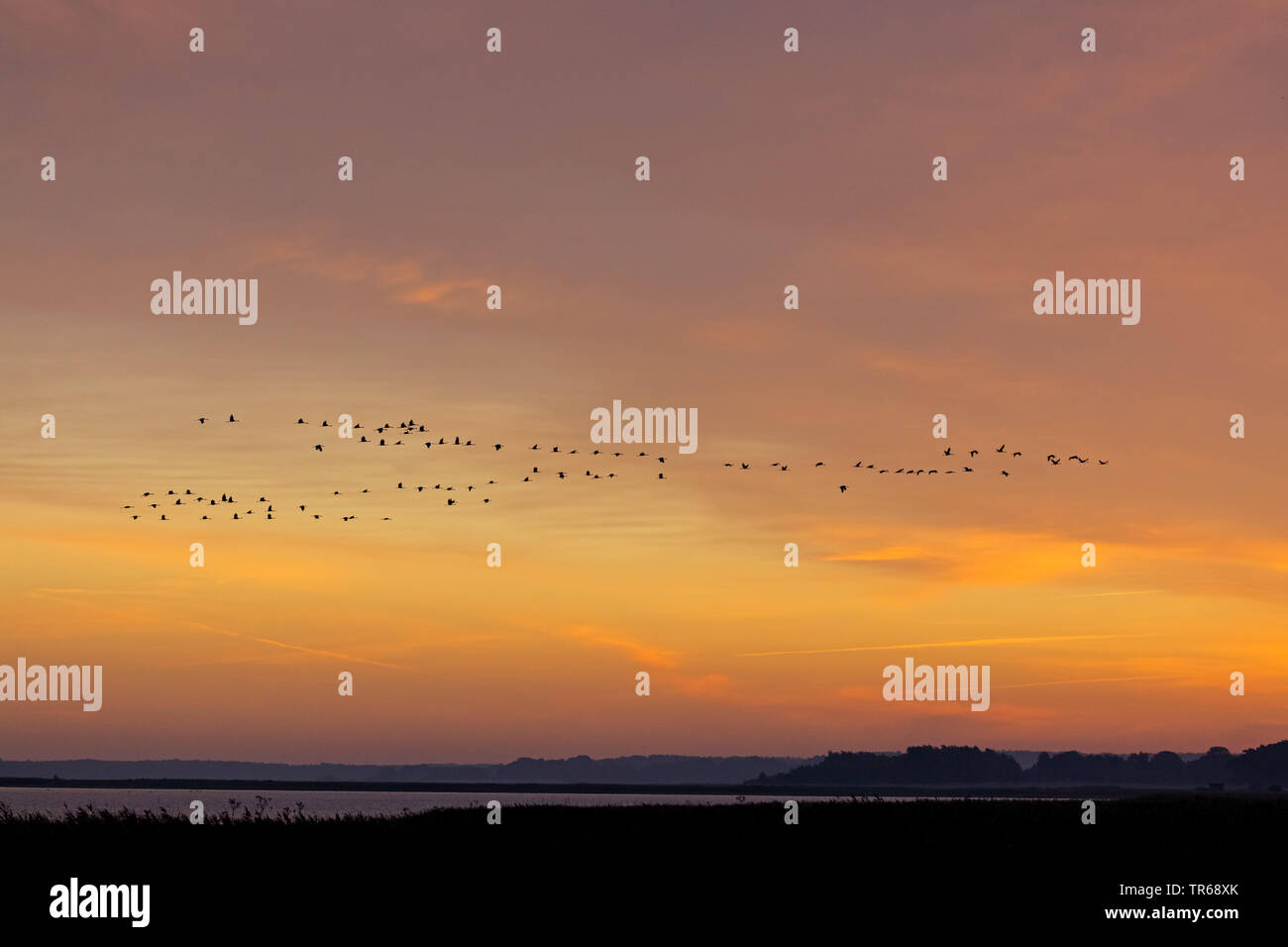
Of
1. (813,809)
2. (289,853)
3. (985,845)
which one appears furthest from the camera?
(813,809)
